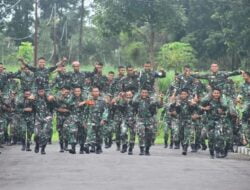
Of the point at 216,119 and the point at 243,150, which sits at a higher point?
the point at 216,119

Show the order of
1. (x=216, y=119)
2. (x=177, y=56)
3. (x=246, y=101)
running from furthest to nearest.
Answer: (x=177, y=56), (x=246, y=101), (x=216, y=119)

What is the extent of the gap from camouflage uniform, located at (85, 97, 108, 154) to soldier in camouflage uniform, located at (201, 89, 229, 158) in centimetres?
254

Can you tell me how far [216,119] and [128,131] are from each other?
232 centimetres

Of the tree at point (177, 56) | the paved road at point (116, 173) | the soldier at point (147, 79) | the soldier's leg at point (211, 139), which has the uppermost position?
the tree at point (177, 56)

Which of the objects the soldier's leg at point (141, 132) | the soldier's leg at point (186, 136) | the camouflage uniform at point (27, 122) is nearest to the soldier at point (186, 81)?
the soldier's leg at point (186, 136)

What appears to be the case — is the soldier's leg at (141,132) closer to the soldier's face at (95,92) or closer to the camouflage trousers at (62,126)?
the soldier's face at (95,92)

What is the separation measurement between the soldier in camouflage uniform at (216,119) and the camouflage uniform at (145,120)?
4.06 ft

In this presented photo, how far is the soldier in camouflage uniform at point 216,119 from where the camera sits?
16109mm

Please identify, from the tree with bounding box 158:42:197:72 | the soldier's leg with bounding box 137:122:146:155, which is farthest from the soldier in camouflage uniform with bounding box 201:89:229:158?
the tree with bounding box 158:42:197:72

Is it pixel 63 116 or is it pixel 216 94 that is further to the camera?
pixel 63 116

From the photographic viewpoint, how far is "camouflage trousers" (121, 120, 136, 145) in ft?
54.9

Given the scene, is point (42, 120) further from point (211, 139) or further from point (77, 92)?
point (211, 139)

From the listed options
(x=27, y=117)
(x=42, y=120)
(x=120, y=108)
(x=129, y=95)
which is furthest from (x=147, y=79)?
(x=27, y=117)

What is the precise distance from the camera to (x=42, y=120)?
1608 centimetres
